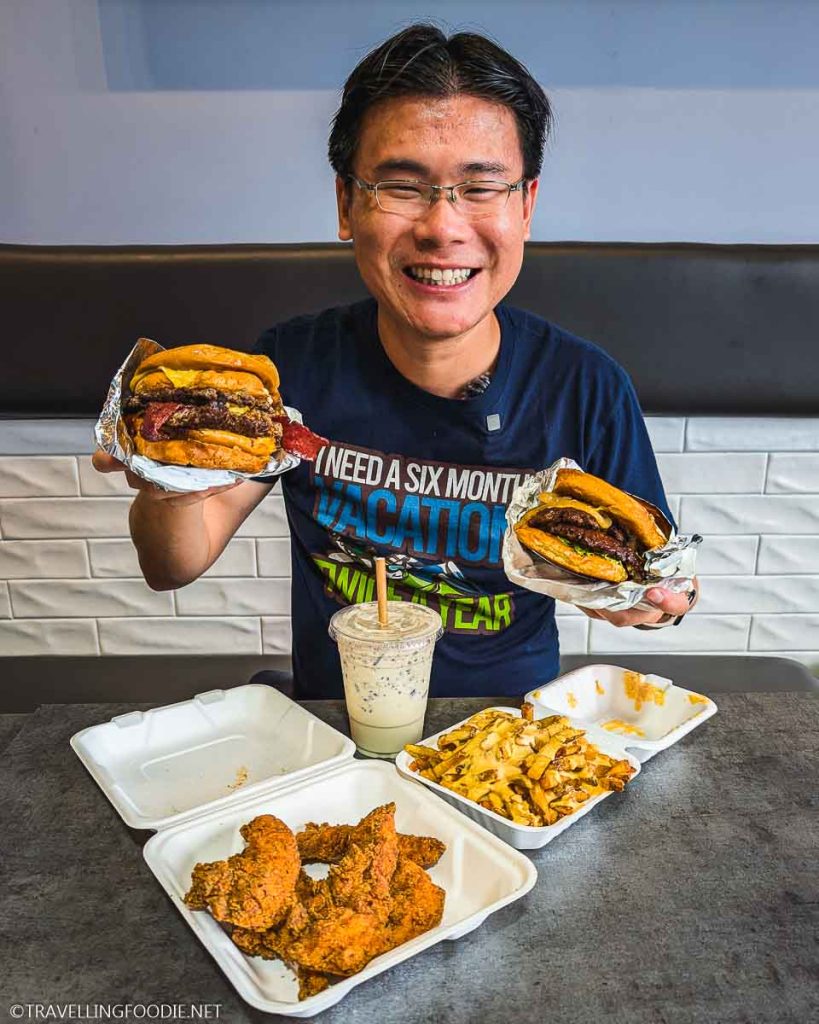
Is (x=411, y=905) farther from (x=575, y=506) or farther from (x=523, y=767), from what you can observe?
(x=575, y=506)

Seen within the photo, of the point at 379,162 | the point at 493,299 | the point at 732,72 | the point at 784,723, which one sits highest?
the point at 732,72

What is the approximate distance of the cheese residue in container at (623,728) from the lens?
1.49 metres

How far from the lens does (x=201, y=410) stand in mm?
1271

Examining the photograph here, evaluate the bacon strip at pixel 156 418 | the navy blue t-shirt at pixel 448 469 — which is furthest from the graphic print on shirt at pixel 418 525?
the bacon strip at pixel 156 418

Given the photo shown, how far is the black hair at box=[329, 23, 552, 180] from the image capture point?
1577mm

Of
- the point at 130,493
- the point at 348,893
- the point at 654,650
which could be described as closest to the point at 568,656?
the point at 654,650

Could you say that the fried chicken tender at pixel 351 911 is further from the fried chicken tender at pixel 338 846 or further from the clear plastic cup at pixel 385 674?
the clear plastic cup at pixel 385 674

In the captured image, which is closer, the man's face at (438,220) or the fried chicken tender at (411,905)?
the fried chicken tender at (411,905)

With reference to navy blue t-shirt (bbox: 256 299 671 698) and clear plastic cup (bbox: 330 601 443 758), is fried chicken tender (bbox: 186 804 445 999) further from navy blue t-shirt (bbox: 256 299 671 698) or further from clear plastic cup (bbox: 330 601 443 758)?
navy blue t-shirt (bbox: 256 299 671 698)

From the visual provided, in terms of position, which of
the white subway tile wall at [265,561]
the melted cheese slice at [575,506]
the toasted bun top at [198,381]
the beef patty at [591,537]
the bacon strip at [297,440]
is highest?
the toasted bun top at [198,381]

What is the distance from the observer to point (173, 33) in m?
2.47

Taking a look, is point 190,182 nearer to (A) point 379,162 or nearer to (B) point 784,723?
(A) point 379,162

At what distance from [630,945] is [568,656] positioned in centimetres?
177

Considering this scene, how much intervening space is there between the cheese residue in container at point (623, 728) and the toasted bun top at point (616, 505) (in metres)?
0.34
